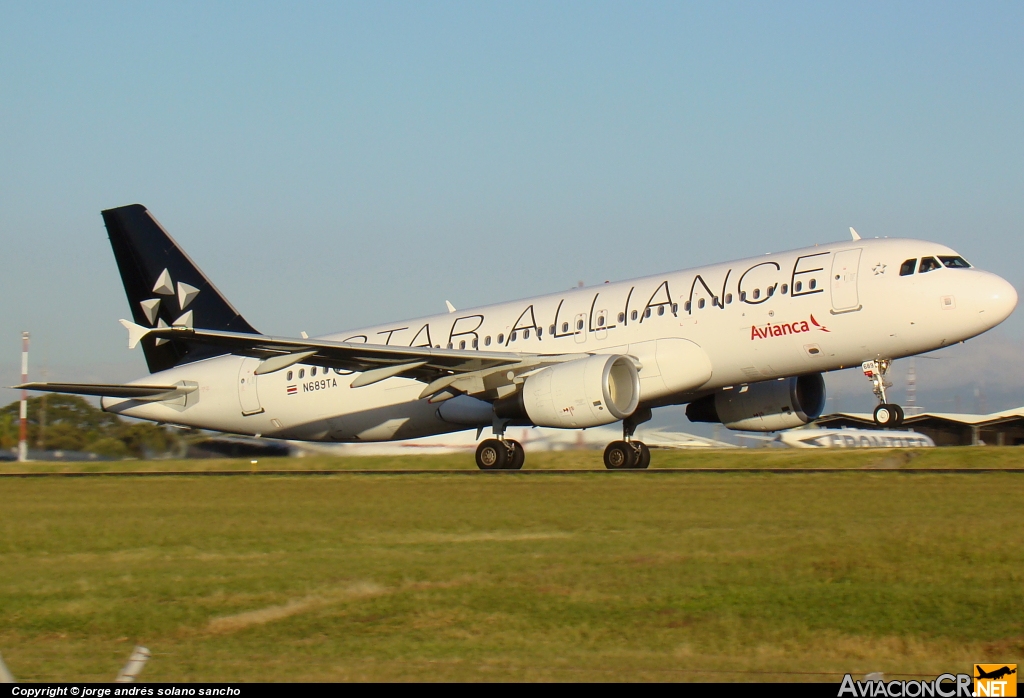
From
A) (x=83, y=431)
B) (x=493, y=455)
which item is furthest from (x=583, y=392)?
(x=83, y=431)

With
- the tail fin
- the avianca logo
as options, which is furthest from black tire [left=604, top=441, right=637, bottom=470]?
the tail fin

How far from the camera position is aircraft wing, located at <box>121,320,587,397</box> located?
21.9 m

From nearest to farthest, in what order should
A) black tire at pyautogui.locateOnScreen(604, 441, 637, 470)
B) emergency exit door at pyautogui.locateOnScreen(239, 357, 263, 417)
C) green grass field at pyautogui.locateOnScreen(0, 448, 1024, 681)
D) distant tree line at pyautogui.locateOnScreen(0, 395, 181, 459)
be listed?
1. green grass field at pyautogui.locateOnScreen(0, 448, 1024, 681)
2. black tire at pyautogui.locateOnScreen(604, 441, 637, 470)
3. emergency exit door at pyautogui.locateOnScreen(239, 357, 263, 417)
4. distant tree line at pyautogui.locateOnScreen(0, 395, 181, 459)

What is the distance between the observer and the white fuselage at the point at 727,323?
2119cm

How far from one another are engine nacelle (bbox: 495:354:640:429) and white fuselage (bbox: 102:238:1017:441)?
2.48 feet

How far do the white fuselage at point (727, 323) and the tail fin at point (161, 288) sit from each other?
176 inches

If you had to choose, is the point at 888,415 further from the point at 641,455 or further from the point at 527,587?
the point at 527,587

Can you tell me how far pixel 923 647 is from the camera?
23.7 ft

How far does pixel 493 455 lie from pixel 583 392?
12.3 ft

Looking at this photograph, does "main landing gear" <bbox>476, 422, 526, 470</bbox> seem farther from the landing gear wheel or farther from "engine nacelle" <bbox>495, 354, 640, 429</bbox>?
the landing gear wheel

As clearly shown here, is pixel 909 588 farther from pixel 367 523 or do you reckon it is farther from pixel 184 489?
pixel 184 489

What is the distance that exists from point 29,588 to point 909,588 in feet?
24.1

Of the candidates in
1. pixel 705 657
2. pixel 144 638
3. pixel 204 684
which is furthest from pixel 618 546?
pixel 204 684

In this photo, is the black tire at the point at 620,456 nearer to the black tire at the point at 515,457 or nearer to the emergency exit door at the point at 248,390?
the black tire at the point at 515,457
